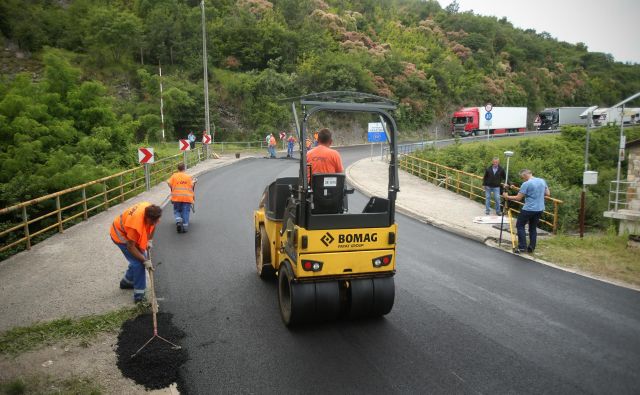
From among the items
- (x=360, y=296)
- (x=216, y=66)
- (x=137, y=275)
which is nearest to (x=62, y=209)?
(x=137, y=275)

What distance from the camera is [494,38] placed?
74.4m

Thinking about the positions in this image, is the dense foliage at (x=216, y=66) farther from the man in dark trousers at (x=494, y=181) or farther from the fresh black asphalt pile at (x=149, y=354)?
the man in dark trousers at (x=494, y=181)

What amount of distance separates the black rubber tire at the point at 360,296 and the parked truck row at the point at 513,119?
Answer: 41516 mm

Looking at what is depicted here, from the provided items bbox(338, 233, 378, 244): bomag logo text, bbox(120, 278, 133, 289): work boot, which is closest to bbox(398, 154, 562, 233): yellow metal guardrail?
bbox(338, 233, 378, 244): bomag logo text

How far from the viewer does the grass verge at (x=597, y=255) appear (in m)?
8.39

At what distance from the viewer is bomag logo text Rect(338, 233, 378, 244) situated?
17.9 feet

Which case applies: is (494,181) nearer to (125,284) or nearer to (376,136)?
(125,284)

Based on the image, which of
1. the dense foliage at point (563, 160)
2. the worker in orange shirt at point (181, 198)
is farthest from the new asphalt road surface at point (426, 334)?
the dense foliage at point (563, 160)

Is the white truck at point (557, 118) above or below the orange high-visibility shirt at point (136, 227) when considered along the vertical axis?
above

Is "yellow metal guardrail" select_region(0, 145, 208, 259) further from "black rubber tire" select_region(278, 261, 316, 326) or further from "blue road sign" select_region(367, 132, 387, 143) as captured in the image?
"blue road sign" select_region(367, 132, 387, 143)

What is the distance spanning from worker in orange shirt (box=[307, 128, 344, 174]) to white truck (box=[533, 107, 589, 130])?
178 ft

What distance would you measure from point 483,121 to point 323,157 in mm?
44281

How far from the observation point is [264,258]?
729cm

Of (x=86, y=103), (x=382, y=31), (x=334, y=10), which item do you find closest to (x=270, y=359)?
(x=86, y=103)
